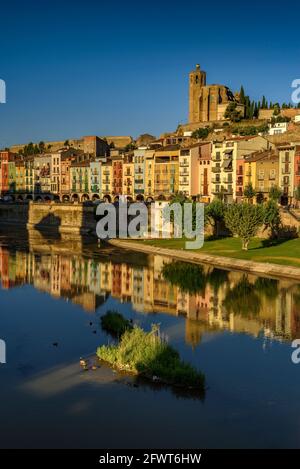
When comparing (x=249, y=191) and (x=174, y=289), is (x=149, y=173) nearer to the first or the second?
(x=249, y=191)

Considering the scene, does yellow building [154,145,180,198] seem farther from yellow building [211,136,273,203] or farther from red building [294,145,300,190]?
red building [294,145,300,190]

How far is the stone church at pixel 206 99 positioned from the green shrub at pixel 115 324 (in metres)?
125

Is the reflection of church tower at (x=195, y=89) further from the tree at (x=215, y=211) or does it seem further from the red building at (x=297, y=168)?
the tree at (x=215, y=211)

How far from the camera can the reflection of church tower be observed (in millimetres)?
168250

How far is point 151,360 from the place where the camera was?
91.8 ft

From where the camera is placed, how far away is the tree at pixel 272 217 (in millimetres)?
69000

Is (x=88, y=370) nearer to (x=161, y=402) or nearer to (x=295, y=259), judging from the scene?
(x=161, y=402)

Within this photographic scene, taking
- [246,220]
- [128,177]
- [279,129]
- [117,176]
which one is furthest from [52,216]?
[246,220]

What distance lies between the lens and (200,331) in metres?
36.5

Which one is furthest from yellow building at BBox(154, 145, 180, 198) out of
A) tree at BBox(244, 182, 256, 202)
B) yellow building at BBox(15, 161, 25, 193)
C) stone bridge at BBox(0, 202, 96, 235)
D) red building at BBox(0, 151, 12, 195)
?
red building at BBox(0, 151, 12, 195)

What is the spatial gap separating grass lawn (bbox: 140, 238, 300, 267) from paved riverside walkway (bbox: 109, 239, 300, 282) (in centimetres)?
121

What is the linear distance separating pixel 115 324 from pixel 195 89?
471 feet

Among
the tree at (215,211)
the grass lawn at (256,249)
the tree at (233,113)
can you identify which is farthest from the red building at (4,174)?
the tree at (215,211)
